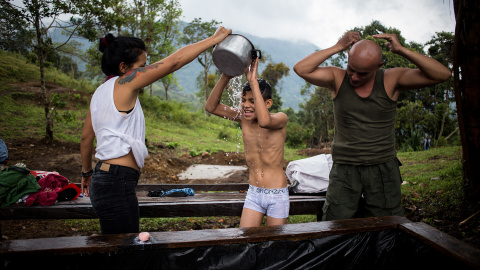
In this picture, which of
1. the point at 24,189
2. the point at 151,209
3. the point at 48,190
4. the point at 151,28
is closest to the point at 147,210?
the point at 151,209

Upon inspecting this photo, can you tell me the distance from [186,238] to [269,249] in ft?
1.64

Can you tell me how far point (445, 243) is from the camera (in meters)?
1.75

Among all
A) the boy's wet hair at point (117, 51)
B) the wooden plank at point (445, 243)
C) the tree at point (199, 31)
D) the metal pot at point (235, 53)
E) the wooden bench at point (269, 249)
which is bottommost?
the wooden bench at point (269, 249)

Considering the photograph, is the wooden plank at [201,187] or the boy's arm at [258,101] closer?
the boy's arm at [258,101]

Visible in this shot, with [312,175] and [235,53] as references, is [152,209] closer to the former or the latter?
[235,53]

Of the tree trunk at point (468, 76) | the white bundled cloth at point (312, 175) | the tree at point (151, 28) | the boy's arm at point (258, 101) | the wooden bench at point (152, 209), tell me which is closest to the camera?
the boy's arm at point (258, 101)

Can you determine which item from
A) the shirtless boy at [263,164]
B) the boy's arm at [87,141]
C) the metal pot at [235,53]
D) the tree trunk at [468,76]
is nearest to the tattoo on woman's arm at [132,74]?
the boy's arm at [87,141]

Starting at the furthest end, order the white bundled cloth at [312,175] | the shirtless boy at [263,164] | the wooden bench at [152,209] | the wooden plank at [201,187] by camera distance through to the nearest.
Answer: the wooden plank at [201,187] → the white bundled cloth at [312,175] → the wooden bench at [152,209] → the shirtless boy at [263,164]

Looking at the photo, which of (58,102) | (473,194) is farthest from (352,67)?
(58,102)

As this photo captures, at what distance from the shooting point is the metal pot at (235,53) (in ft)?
7.29

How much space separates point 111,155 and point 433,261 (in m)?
2.01

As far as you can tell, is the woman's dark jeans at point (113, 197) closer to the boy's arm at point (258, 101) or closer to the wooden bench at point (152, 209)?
the wooden bench at point (152, 209)

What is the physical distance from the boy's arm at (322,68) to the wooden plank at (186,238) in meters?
1.15

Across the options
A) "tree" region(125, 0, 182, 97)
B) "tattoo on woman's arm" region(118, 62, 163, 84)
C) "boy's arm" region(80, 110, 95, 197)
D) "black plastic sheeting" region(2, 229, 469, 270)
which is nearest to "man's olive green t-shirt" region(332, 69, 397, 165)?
"black plastic sheeting" region(2, 229, 469, 270)
